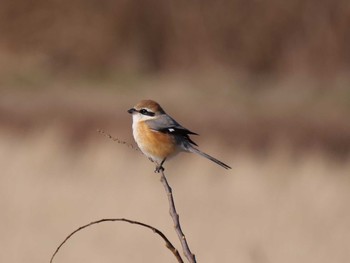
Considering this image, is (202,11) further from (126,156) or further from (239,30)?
(126,156)

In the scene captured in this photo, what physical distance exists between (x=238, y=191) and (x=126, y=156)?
1.59m

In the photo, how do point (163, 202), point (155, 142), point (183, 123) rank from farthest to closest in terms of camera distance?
point (183, 123)
point (163, 202)
point (155, 142)

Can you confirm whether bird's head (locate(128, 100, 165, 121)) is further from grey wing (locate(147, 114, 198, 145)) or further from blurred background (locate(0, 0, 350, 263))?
blurred background (locate(0, 0, 350, 263))

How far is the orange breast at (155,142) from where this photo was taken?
5.15m

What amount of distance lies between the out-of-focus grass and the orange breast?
165 inches

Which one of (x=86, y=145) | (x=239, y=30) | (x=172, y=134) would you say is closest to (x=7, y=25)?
(x=239, y=30)

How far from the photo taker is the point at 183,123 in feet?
47.6

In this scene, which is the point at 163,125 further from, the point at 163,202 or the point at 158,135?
the point at 163,202

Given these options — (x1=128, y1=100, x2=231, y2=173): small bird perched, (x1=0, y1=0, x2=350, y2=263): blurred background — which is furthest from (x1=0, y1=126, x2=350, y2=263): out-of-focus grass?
(x1=128, y1=100, x2=231, y2=173): small bird perched

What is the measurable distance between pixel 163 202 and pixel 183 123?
3.33 meters

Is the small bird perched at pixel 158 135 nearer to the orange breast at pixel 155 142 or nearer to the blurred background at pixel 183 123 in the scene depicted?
the orange breast at pixel 155 142

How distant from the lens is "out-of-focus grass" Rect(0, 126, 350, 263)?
9891 mm

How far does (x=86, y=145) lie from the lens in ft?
43.3

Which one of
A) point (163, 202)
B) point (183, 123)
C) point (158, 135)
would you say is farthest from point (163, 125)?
point (183, 123)
